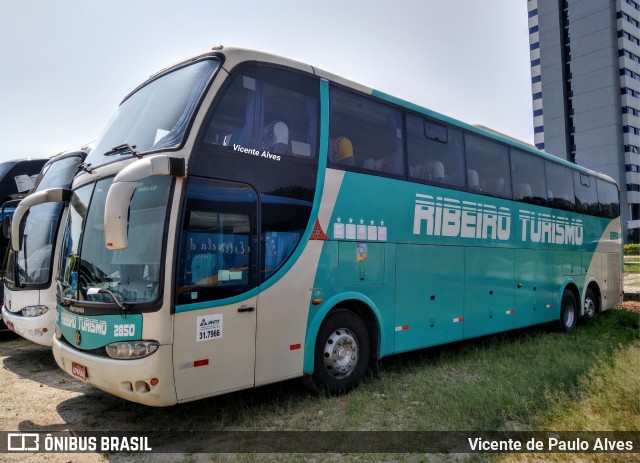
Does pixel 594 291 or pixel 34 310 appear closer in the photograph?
pixel 34 310

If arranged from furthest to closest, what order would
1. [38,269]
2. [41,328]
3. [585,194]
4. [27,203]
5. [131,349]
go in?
[585,194]
[38,269]
[41,328]
[27,203]
[131,349]

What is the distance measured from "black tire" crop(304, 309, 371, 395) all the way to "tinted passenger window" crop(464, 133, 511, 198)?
12.2 ft

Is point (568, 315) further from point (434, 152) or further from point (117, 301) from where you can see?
point (117, 301)

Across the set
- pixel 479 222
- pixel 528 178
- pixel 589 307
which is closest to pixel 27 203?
pixel 479 222

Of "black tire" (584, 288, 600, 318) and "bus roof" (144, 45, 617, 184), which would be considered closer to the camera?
"bus roof" (144, 45, 617, 184)

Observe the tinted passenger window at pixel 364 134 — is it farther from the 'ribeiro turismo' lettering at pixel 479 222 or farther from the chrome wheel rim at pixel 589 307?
the chrome wheel rim at pixel 589 307

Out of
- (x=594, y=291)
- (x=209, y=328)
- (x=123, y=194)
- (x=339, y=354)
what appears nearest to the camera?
(x=123, y=194)

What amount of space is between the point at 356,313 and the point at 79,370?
3471mm

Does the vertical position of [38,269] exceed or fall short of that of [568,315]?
it exceeds it

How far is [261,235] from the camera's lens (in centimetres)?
558

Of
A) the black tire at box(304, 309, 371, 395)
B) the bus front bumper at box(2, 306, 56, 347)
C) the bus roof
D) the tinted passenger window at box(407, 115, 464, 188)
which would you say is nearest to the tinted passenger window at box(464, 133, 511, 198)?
the bus roof

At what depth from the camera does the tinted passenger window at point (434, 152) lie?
7746 mm

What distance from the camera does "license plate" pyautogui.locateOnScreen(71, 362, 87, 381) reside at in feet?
17.0

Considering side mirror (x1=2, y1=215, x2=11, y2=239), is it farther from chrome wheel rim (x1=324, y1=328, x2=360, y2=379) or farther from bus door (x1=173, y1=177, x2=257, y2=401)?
chrome wheel rim (x1=324, y1=328, x2=360, y2=379)
